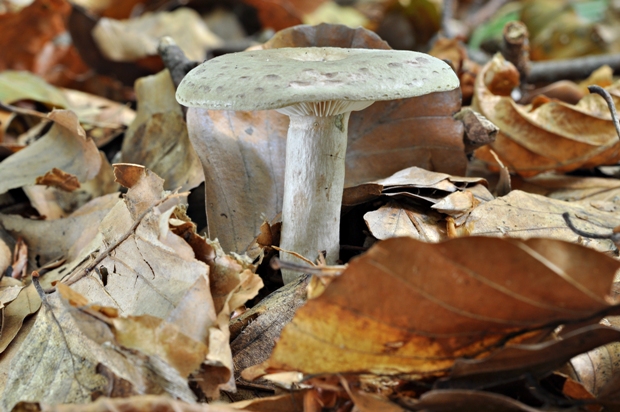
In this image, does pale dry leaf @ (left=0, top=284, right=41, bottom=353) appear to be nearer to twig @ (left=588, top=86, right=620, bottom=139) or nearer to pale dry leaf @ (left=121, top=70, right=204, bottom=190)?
pale dry leaf @ (left=121, top=70, right=204, bottom=190)

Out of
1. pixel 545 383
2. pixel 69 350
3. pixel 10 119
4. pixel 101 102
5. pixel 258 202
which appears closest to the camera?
pixel 545 383

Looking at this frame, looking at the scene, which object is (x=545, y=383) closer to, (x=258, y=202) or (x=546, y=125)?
(x=258, y=202)

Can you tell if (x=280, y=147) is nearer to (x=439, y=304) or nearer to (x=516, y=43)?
(x=439, y=304)

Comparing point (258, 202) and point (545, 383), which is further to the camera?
point (258, 202)

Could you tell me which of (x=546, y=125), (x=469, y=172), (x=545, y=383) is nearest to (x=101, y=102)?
(x=469, y=172)

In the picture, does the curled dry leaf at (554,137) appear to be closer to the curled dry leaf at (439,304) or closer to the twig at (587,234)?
the twig at (587,234)

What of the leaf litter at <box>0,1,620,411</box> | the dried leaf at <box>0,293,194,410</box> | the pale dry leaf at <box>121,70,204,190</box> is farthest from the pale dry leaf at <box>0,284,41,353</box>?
the pale dry leaf at <box>121,70,204,190</box>

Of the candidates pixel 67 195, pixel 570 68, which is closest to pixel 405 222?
pixel 67 195
